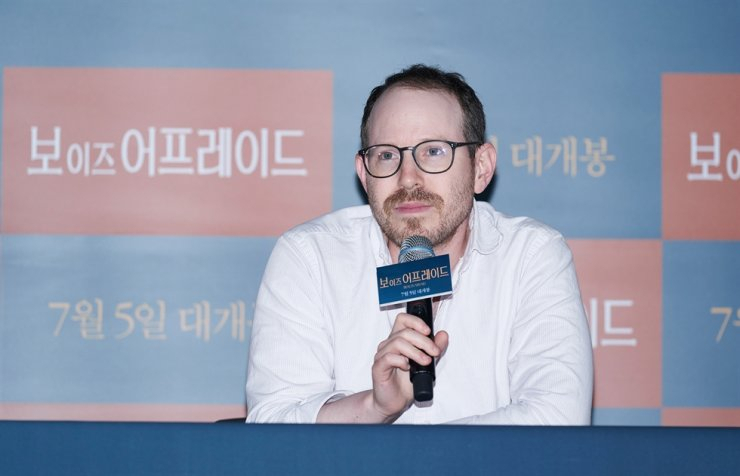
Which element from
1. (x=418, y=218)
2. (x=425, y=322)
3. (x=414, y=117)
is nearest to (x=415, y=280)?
(x=425, y=322)

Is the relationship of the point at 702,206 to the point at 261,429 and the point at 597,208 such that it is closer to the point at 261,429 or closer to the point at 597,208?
the point at 597,208

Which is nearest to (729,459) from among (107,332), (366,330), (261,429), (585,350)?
(261,429)

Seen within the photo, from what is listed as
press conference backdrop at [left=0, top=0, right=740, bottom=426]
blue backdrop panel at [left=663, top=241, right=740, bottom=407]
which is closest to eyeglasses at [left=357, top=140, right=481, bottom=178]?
press conference backdrop at [left=0, top=0, right=740, bottom=426]

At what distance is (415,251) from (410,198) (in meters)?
0.30

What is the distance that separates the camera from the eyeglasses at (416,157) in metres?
1.92

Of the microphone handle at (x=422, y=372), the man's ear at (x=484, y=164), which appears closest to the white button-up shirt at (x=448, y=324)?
the man's ear at (x=484, y=164)

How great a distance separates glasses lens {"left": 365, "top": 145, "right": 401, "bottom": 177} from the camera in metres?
1.92

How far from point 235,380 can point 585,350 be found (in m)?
1.30

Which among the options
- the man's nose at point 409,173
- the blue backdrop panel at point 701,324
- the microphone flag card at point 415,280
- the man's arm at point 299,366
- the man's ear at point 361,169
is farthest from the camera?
the blue backdrop panel at point 701,324

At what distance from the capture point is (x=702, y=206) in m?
2.73

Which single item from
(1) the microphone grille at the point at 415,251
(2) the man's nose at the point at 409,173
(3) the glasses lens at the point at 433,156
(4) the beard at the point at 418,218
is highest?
(3) the glasses lens at the point at 433,156

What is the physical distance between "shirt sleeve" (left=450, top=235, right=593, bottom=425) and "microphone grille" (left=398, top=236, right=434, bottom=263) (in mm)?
330

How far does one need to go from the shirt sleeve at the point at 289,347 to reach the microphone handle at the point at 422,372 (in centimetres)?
45

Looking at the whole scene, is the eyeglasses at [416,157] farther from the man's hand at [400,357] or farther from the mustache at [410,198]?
the man's hand at [400,357]
